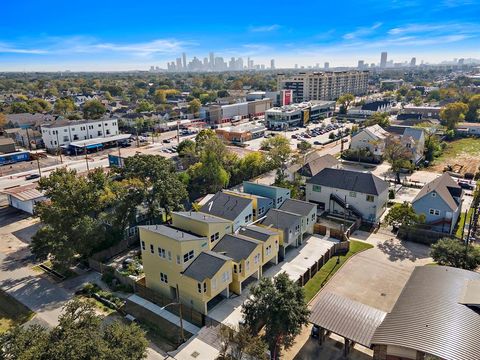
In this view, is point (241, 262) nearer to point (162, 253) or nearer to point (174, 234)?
point (174, 234)

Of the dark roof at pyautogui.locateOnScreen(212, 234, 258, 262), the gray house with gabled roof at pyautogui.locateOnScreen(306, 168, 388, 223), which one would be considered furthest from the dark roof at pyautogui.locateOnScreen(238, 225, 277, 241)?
the gray house with gabled roof at pyautogui.locateOnScreen(306, 168, 388, 223)

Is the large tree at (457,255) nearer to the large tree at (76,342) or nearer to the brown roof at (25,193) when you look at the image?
the large tree at (76,342)

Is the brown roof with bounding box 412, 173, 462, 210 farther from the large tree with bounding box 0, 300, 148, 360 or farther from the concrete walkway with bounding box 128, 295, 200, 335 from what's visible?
the large tree with bounding box 0, 300, 148, 360

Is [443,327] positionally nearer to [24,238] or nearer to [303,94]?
[24,238]

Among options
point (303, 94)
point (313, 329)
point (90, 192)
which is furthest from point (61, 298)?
point (303, 94)

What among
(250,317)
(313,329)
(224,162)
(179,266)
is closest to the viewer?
(250,317)

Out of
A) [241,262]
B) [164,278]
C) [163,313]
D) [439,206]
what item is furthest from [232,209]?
[439,206]

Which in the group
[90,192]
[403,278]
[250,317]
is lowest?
[403,278]
